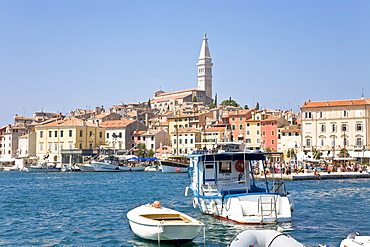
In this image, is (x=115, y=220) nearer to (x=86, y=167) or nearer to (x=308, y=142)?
(x=308, y=142)

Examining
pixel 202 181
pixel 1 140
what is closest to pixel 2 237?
pixel 202 181

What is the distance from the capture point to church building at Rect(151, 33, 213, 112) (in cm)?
15288

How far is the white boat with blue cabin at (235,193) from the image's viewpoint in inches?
754

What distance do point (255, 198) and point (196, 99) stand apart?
134 meters

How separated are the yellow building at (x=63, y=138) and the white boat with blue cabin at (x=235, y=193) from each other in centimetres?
6237

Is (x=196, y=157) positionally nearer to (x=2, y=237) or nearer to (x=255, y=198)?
(x=255, y=198)

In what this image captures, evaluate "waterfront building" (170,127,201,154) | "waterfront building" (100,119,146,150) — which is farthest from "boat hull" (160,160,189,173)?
"waterfront building" (100,119,146,150)

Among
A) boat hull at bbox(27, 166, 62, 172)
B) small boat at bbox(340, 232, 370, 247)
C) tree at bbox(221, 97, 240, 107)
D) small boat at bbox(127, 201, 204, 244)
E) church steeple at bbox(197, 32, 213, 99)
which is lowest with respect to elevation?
boat hull at bbox(27, 166, 62, 172)

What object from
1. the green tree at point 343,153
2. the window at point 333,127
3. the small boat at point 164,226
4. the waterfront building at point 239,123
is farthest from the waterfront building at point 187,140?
the small boat at point 164,226

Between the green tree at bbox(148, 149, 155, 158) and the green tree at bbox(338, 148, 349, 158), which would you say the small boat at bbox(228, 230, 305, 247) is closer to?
the green tree at bbox(338, 148, 349, 158)

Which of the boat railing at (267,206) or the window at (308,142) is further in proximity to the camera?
the window at (308,142)

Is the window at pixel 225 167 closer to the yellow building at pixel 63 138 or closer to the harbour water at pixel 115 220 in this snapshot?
the harbour water at pixel 115 220

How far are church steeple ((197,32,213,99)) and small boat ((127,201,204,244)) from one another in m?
173

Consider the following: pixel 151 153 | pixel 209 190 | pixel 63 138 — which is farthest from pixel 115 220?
pixel 151 153
